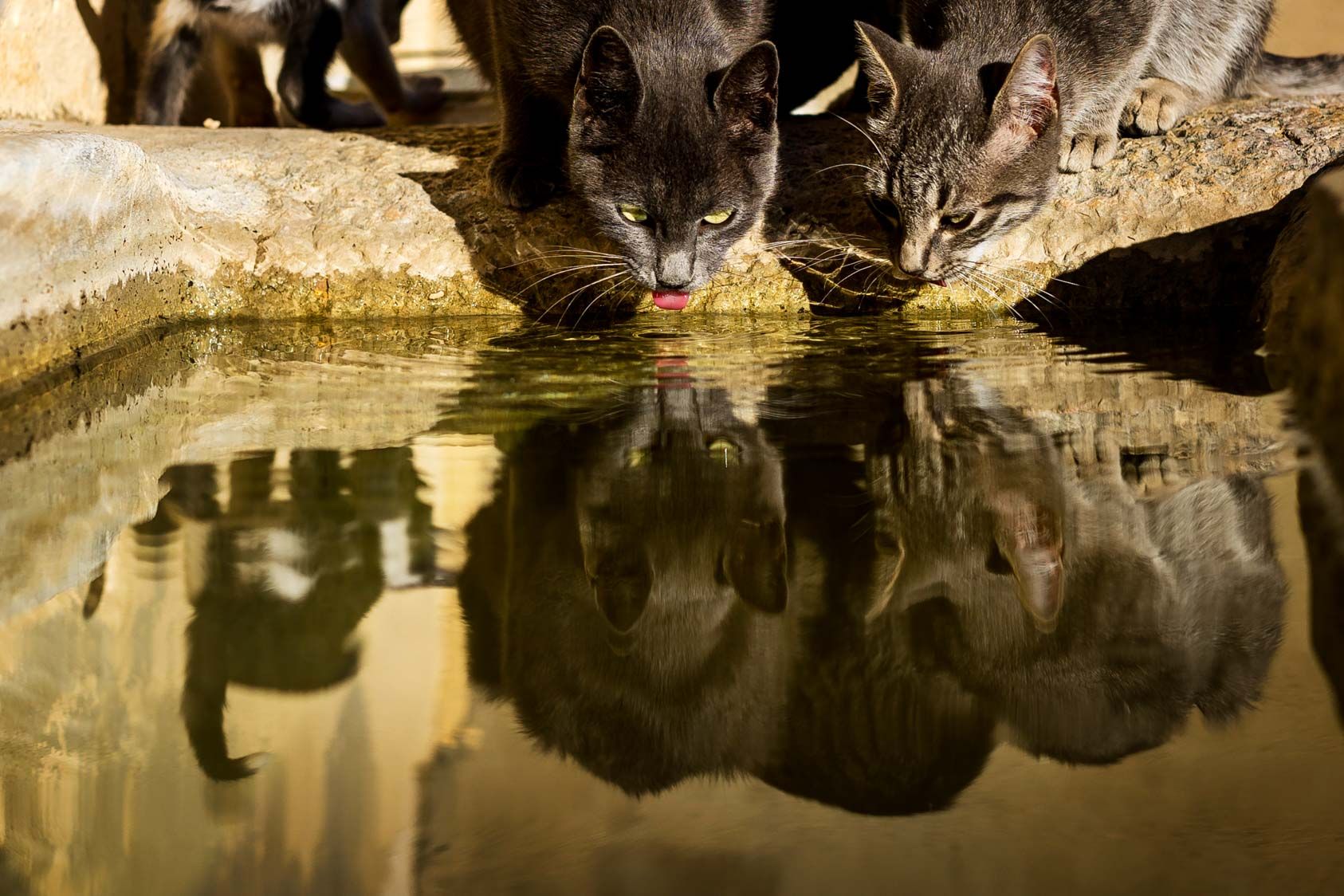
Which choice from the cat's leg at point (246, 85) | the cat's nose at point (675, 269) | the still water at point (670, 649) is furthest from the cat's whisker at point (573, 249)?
the cat's leg at point (246, 85)

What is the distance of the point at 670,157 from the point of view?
304 centimetres

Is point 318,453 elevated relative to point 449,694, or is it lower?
elevated

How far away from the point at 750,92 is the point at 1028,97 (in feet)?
2.34

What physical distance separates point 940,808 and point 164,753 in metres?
0.78

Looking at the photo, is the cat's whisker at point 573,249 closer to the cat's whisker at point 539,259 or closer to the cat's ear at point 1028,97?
the cat's whisker at point 539,259

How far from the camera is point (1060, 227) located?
3.40m

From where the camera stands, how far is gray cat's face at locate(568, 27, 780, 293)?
3.02 m

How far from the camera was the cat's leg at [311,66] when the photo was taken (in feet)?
15.9

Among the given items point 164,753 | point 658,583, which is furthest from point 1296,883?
point 164,753

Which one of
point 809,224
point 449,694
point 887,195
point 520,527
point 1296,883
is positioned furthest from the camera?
point 809,224

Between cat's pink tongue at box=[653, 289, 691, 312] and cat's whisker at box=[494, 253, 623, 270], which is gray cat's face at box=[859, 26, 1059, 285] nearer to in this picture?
cat's pink tongue at box=[653, 289, 691, 312]

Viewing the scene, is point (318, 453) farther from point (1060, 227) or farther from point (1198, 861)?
point (1060, 227)

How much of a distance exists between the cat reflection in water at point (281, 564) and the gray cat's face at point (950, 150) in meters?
1.66

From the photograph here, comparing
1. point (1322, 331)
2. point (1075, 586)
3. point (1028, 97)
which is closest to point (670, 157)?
point (1028, 97)
